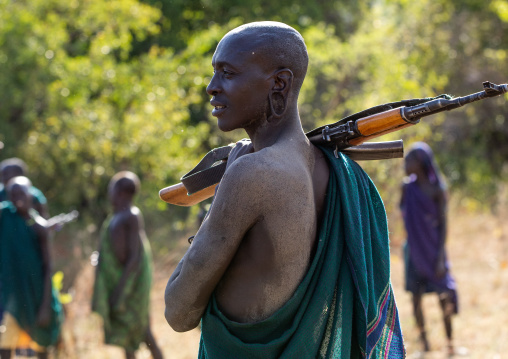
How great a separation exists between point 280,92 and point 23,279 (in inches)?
195

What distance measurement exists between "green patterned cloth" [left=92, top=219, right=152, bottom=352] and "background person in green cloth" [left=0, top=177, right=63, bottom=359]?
42cm

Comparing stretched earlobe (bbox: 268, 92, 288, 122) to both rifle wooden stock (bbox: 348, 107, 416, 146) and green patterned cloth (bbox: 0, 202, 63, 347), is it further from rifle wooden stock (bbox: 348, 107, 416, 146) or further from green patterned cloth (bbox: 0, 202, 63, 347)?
green patterned cloth (bbox: 0, 202, 63, 347)

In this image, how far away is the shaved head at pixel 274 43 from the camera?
2.33 meters

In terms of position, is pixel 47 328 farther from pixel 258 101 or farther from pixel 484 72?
pixel 484 72

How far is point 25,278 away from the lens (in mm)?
6734

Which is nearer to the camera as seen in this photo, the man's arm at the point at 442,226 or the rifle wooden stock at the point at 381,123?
the rifle wooden stock at the point at 381,123

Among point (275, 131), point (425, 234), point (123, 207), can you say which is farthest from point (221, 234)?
point (425, 234)

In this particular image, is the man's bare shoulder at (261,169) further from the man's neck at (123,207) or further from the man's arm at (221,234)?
the man's neck at (123,207)

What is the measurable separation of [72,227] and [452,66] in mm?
8523

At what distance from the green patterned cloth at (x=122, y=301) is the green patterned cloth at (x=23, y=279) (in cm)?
42

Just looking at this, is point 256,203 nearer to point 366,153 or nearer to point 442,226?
point 366,153

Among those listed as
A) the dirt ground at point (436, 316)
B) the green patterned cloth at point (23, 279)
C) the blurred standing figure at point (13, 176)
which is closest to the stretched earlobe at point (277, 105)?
the green patterned cloth at point (23, 279)

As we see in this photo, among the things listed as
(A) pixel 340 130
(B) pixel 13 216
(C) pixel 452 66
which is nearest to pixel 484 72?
(C) pixel 452 66

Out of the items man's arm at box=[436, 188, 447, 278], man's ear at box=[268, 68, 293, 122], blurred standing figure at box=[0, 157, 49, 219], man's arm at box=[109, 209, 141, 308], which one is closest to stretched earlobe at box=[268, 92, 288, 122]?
man's ear at box=[268, 68, 293, 122]
